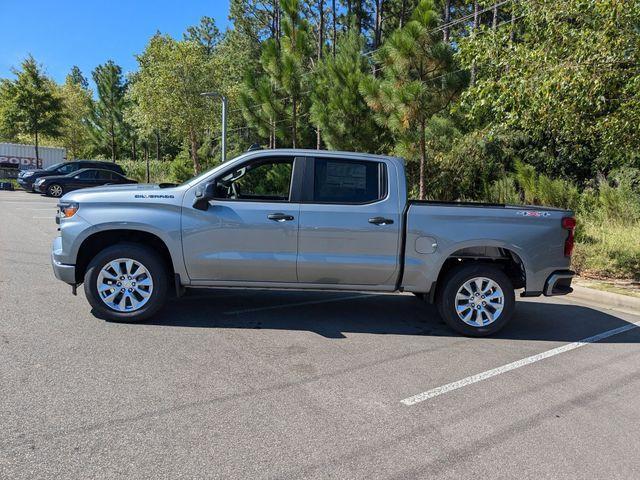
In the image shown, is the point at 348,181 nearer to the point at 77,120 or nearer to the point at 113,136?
the point at 113,136

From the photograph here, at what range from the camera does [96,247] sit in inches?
224

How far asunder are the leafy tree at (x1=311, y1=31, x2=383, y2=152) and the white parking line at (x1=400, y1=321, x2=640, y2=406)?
11801 millimetres

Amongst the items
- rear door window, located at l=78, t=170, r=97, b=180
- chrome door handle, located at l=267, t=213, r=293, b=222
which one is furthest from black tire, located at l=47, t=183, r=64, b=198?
chrome door handle, located at l=267, t=213, r=293, b=222

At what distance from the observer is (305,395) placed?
3.92m

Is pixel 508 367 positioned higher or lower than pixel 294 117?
lower

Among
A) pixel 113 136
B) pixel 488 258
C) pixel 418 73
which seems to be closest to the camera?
pixel 488 258

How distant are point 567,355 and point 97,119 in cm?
5418

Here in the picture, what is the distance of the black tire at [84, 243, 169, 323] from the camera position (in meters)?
5.41

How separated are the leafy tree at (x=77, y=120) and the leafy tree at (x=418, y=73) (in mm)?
42510

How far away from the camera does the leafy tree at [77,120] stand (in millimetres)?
49778

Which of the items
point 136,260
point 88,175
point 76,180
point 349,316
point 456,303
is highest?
point 88,175

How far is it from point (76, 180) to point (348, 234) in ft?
70.8

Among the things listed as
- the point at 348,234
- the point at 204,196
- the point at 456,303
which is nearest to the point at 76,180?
the point at 204,196

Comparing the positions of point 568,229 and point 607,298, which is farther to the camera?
point 607,298
